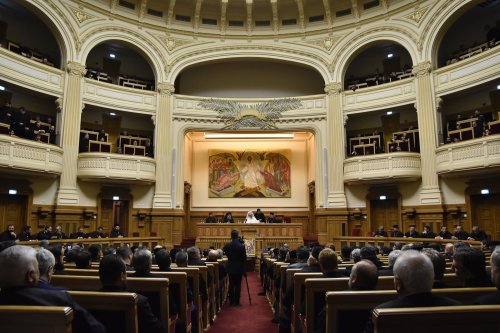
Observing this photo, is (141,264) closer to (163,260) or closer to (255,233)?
(163,260)

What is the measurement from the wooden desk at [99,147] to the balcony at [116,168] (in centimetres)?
82

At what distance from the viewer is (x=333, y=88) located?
16.7 meters

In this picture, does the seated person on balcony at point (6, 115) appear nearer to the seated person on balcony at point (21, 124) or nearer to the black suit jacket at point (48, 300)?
the seated person on balcony at point (21, 124)

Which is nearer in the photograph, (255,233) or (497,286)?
(497,286)

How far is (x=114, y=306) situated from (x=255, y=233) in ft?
38.0

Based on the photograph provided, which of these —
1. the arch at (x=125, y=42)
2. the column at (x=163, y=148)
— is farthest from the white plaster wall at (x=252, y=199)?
the arch at (x=125, y=42)

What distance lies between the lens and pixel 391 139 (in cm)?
1717

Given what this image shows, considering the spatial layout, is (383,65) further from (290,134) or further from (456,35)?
(290,134)

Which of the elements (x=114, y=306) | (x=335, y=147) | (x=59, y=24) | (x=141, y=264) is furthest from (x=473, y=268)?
(x=59, y=24)

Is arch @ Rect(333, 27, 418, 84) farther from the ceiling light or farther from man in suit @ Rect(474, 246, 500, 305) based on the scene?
man in suit @ Rect(474, 246, 500, 305)

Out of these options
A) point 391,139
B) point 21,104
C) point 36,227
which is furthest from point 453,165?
point 21,104

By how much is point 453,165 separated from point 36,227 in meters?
14.6

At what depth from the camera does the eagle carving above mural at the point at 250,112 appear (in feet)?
56.2

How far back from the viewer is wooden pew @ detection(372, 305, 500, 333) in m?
1.70
